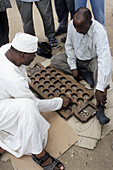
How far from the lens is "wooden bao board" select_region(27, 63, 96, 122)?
214cm

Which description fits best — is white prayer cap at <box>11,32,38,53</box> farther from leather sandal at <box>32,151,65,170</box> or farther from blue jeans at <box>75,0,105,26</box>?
blue jeans at <box>75,0,105,26</box>

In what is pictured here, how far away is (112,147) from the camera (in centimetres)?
187

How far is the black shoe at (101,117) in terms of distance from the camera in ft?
6.22

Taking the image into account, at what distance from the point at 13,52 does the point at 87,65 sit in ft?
3.85

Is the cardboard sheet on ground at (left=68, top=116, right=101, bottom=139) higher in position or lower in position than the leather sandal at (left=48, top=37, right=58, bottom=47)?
lower

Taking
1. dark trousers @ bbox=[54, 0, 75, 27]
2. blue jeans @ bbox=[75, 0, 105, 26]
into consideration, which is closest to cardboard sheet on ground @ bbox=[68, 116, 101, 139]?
blue jeans @ bbox=[75, 0, 105, 26]

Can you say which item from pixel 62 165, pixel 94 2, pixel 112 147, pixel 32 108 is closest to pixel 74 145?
pixel 62 165

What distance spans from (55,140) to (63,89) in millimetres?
710

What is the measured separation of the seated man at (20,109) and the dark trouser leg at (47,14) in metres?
1.56

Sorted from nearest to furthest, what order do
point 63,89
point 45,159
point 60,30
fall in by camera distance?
1. point 45,159
2. point 63,89
3. point 60,30

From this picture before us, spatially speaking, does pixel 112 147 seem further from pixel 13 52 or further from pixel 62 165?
pixel 13 52

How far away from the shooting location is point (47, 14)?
298 cm

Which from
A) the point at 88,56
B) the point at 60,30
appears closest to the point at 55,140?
the point at 88,56

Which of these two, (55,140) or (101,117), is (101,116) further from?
(55,140)
